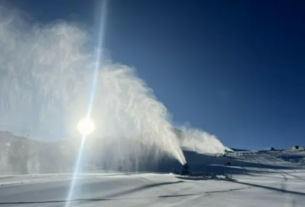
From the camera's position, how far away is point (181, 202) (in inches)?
580

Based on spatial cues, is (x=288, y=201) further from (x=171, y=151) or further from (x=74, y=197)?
(x=171, y=151)

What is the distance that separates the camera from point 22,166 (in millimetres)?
75000

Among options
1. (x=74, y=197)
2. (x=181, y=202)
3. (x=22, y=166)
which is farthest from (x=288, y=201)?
(x=22, y=166)

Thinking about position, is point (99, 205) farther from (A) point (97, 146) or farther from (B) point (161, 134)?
(A) point (97, 146)

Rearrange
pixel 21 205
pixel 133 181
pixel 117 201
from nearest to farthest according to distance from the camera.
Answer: pixel 21 205, pixel 117 201, pixel 133 181

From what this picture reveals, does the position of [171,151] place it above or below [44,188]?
above

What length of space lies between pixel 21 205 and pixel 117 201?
12.8ft

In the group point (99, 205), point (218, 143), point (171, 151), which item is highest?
point (218, 143)

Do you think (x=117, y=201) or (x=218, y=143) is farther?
(x=218, y=143)

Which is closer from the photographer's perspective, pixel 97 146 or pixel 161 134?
pixel 161 134

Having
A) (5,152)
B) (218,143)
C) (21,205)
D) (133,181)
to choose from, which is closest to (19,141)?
(5,152)

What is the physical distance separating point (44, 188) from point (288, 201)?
11902 millimetres

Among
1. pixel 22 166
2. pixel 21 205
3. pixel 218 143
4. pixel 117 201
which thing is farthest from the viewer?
pixel 218 143

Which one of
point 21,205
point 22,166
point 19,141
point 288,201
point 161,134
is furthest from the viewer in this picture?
point 19,141
